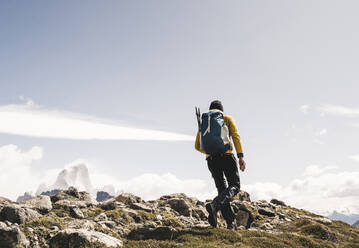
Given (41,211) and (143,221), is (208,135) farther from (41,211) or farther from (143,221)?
(41,211)

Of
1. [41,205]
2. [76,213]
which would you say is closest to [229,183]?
[76,213]

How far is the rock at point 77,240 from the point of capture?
7.46 metres

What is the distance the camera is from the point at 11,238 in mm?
7453

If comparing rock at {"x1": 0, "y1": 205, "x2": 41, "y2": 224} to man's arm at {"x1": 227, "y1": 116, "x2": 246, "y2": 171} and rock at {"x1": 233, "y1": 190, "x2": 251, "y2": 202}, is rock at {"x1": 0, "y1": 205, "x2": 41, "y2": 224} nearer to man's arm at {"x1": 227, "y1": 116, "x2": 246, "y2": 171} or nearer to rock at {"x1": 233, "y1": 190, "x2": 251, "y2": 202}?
man's arm at {"x1": 227, "y1": 116, "x2": 246, "y2": 171}

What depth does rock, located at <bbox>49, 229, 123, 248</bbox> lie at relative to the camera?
7.46 m

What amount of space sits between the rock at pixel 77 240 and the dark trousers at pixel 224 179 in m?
3.79

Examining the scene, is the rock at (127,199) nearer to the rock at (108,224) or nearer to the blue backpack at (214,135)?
the rock at (108,224)

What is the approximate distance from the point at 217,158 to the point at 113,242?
436cm

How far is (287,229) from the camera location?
16906mm

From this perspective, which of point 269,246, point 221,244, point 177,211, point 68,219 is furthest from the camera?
point 177,211

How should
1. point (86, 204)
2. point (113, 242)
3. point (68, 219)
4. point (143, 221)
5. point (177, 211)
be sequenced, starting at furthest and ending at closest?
point (177, 211) → point (86, 204) → point (143, 221) → point (68, 219) → point (113, 242)

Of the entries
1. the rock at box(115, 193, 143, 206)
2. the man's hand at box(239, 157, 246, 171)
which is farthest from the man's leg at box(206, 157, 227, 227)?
the rock at box(115, 193, 143, 206)

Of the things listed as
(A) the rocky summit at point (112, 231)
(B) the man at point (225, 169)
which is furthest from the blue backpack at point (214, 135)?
(A) the rocky summit at point (112, 231)

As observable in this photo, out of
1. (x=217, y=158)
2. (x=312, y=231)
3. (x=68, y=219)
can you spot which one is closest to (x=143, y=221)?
(x=68, y=219)
